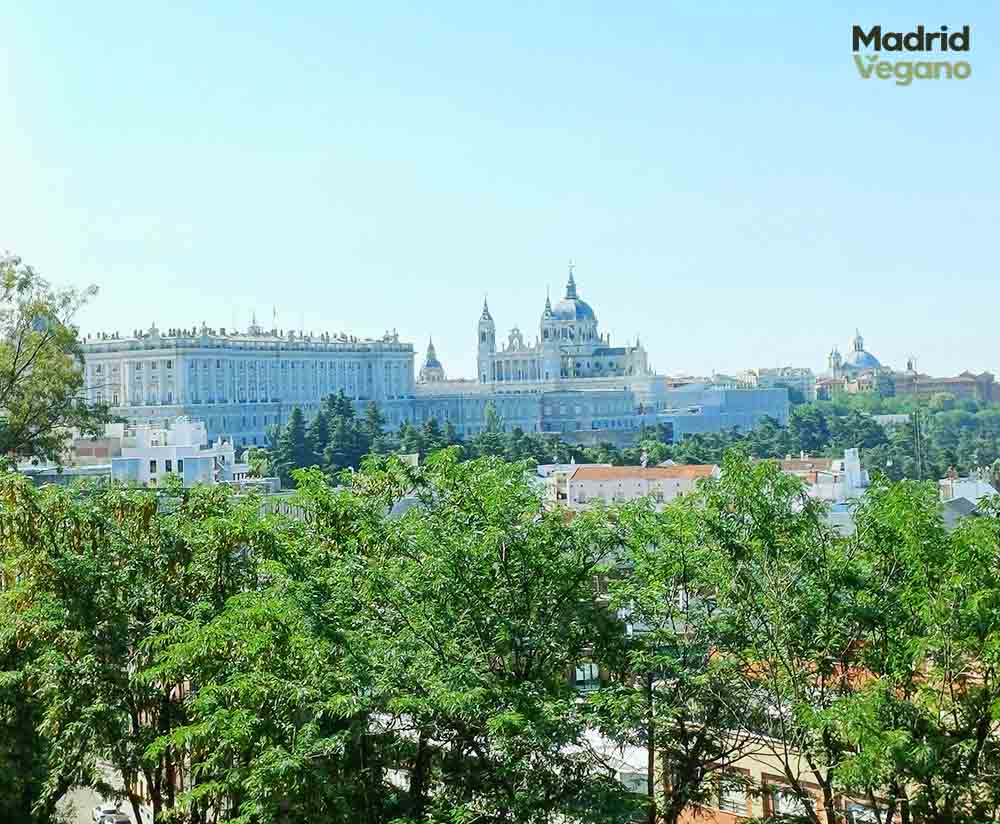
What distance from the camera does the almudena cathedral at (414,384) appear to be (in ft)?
366

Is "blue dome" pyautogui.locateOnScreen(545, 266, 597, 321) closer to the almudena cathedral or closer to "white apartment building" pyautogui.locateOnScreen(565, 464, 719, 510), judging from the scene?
the almudena cathedral

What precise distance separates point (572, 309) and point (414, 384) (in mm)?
28299

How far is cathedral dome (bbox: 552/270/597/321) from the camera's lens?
512 feet

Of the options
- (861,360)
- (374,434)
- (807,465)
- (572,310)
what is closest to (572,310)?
(572,310)

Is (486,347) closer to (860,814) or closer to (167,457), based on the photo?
(167,457)

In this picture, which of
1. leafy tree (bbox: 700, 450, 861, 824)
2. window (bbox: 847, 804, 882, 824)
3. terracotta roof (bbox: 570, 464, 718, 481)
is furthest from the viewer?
terracotta roof (bbox: 570, 464, 718, 481)

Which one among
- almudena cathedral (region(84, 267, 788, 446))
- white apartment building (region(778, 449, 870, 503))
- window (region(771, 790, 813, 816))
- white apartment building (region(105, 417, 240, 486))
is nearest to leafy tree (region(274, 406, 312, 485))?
white apartment building (region(105, 417, 240, 486))

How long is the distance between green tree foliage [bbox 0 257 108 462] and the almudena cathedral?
73.3 metres

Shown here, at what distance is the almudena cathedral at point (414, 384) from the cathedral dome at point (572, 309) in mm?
132

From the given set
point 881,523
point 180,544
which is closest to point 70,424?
point 180,544

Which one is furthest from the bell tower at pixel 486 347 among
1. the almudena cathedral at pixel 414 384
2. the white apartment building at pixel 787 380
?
the white apartment building at pixel 787 380

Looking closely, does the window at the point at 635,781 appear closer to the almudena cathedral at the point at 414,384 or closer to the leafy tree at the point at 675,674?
the leafy tree at the point at 675,674

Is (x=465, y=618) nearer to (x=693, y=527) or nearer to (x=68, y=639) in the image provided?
(x=693, y=527)

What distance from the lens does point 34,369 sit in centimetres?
2166
